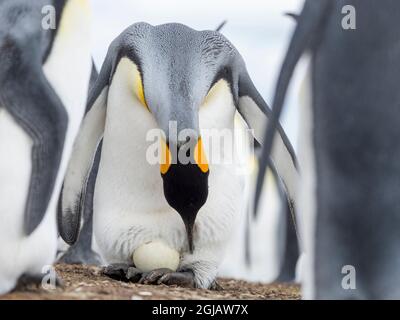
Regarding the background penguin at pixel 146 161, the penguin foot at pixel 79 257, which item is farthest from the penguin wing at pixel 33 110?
the penguin foot at pixel 79 257

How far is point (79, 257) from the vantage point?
3.63 m

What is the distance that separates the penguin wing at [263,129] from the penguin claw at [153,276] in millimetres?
472

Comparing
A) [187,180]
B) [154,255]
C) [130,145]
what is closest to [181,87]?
[130,145]

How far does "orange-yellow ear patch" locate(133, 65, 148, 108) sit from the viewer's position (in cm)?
253

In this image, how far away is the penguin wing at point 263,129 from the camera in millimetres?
2625

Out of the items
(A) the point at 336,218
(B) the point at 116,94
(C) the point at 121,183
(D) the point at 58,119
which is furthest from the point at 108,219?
(A) the point at 336,218

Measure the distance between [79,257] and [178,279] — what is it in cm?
123

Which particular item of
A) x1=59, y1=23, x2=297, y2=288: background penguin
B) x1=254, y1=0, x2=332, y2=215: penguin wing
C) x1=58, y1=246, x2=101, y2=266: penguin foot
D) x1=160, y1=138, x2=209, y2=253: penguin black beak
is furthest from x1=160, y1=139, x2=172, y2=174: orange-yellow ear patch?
x1=58, y1=246, x2=101, y2=266: penguin foot

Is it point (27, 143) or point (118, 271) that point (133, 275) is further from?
point (27, 143)

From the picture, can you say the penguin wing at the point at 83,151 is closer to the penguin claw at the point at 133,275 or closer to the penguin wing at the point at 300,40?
the penguin claw at the point at 133,275

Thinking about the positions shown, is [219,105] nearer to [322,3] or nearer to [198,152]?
[198,152]

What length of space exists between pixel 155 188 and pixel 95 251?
1.18m

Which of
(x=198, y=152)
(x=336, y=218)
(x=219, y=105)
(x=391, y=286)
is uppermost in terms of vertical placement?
(x=219, y=105)

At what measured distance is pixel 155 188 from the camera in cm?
259
